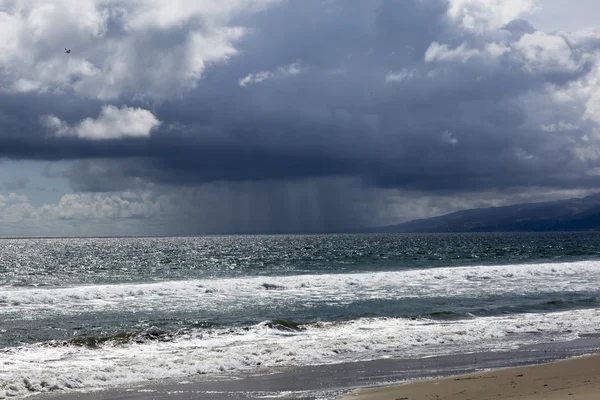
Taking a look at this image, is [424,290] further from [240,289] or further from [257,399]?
[257,399]

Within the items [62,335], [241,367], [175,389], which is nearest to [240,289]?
[62,335]

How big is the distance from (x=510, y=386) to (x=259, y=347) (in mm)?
7920

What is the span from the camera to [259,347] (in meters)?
17.9

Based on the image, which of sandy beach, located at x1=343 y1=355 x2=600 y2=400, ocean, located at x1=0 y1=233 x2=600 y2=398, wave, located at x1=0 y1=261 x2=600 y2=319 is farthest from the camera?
wave, located at x1=0 y1=261 x2=600 y2=319

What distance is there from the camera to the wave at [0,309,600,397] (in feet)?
47.9

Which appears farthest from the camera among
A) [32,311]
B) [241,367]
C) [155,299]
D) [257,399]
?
[155,299]

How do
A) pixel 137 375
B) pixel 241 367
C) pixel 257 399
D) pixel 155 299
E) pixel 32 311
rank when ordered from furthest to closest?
1. pixel 155 299
2. pixel 32 311
3. pixel 241 367
4. pixel 137 375
5. pixel 257 399

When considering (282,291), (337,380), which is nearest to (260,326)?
(337,380)

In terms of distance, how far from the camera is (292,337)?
2025 cm

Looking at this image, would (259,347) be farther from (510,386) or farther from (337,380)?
(510,386)

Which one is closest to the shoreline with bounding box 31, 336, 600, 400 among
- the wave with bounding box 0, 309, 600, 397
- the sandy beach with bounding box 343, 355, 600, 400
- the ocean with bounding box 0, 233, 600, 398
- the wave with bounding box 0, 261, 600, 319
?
the sandy beach with bounding box 343, 355, 600, 400

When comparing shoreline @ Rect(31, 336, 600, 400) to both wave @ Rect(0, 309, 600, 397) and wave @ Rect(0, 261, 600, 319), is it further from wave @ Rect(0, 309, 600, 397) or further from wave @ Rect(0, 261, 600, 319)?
wave @ Rect(0, 261, 600, 319)

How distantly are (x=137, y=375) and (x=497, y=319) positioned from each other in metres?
14.8

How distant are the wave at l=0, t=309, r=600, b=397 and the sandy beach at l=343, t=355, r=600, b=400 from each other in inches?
143
